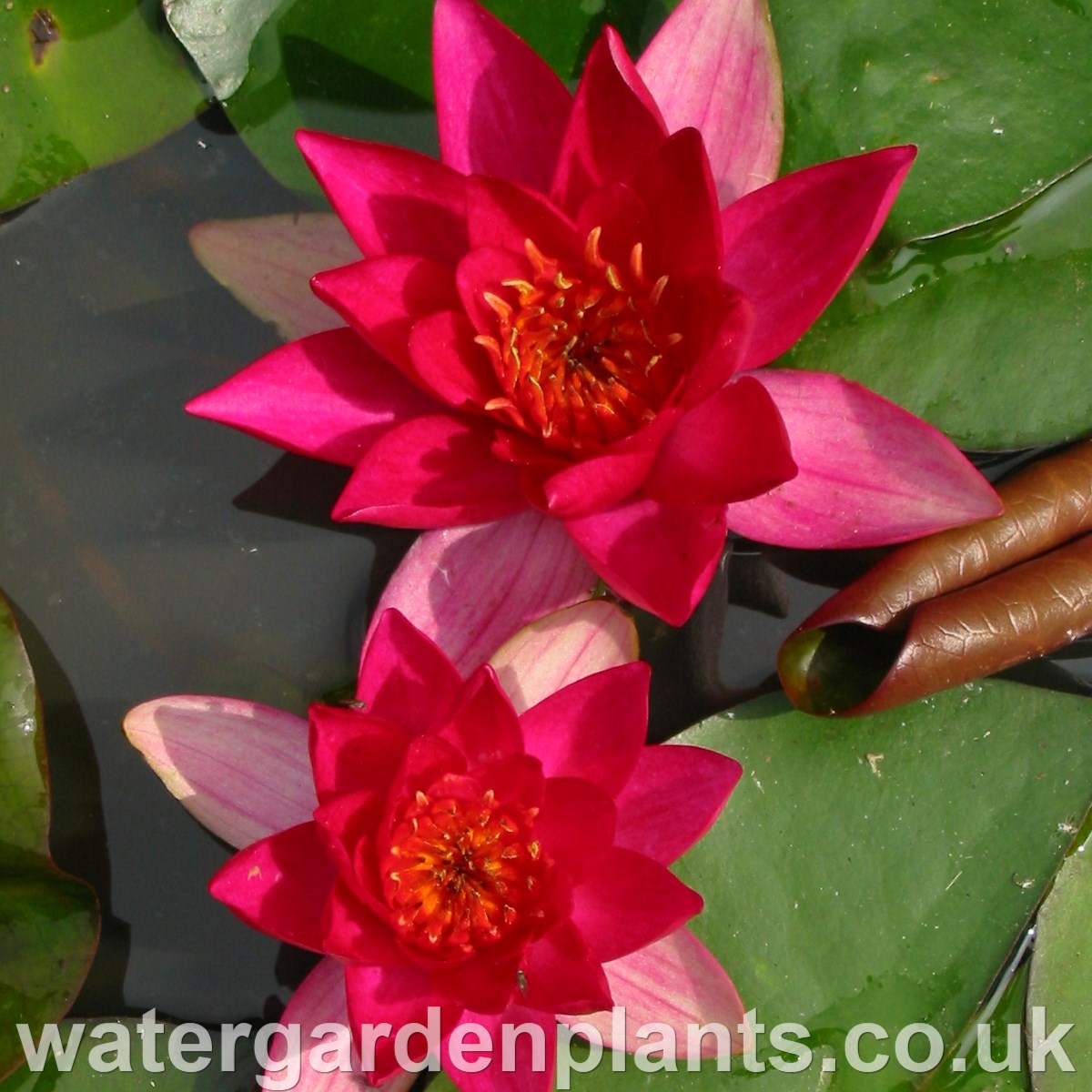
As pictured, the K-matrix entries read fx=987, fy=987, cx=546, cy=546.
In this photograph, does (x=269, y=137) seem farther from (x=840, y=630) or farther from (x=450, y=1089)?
(x=450, y=1089)

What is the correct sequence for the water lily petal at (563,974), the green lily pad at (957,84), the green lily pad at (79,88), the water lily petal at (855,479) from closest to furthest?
the water lily petal at (563,974) < the water lily petal at (855,479) < the green lily pad at (957,84) < the green lily pad at (79,88)

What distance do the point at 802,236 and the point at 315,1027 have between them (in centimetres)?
136

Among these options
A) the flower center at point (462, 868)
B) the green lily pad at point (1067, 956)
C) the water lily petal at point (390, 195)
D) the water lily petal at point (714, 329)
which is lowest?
the green lily pad at point (1067, 956)

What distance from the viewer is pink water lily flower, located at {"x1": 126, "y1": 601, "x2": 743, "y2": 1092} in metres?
1.25

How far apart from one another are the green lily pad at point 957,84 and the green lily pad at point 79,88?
1.10 metres

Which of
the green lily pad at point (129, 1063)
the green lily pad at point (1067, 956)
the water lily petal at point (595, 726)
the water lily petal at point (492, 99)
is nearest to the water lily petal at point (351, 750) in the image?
the water lily petal at point (595, 726)

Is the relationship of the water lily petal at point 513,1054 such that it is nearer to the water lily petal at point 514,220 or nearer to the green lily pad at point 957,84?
the water lily petal at point 514,220

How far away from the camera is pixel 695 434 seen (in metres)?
1.32

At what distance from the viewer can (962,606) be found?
1.57m

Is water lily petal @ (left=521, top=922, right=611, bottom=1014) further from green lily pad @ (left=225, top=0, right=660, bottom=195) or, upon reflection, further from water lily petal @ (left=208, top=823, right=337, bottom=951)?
green lily pad @ (left=225, top=0, right=660, bottom=195)

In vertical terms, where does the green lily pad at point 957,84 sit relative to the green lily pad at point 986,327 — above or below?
above

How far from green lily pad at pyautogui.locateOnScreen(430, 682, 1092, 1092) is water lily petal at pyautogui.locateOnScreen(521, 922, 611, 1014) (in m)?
0.39

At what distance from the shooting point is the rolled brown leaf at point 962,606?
1.54 meters

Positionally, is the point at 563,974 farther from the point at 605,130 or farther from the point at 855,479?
the point at 605,130
